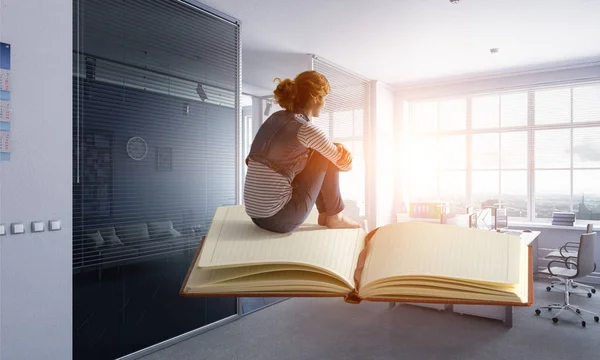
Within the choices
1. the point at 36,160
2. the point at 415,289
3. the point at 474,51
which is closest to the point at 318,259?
the point at 415,289

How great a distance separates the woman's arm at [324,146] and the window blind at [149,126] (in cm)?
247

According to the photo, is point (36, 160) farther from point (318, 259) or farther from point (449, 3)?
→ point (449, 3)

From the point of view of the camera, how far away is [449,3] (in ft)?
12.6

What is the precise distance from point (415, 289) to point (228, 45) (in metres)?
3.99

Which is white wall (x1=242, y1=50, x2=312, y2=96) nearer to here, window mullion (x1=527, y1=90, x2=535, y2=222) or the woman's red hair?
window mullion (x1=527, y1=90, x2=535, y2=222)

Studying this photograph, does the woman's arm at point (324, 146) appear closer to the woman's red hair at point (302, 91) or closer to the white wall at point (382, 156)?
the woman's red hair at point (302, 91)

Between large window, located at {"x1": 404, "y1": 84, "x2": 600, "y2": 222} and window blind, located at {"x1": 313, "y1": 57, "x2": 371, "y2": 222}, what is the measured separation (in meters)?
1.17

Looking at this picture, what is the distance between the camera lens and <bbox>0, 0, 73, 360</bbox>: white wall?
7.96ft

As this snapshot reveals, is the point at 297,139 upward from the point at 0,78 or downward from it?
downward

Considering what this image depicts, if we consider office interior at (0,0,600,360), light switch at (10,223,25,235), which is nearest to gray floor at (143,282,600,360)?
office interior at (0,0,600,360)

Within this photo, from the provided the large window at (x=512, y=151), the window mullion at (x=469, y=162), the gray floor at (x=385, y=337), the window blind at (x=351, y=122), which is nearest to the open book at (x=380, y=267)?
the gray floor at (x=385, y=337)

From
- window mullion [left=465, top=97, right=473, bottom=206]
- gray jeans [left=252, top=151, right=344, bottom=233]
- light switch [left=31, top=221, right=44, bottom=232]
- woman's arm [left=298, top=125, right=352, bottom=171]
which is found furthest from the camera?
window mullion [left=465, top=97, right=473, bottom=206]

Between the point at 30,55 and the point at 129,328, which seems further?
the point at 129,328

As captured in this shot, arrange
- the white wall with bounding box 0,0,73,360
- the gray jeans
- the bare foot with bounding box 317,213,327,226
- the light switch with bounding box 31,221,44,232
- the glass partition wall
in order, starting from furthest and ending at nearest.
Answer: the glass partition wall < the light switch with bounding box 31,221,44,232 < the white wall with bounding box 0,0,73,360 < the bare foot with bounding box 317,213,327,226 < the gray jeans
